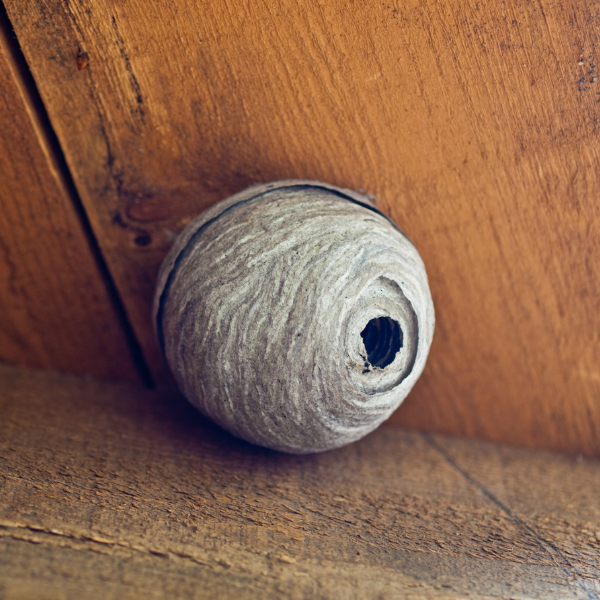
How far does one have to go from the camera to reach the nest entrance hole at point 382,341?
112 cm

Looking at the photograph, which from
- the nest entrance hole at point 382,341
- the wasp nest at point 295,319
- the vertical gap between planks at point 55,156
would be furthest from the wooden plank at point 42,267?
the nest entrance hole at point 382,341

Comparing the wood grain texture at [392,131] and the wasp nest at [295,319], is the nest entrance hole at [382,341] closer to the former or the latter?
the wasp nest at [295,319]

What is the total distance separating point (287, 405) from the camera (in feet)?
3.48

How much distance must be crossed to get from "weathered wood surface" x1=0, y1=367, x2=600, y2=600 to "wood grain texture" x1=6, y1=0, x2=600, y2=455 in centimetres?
28

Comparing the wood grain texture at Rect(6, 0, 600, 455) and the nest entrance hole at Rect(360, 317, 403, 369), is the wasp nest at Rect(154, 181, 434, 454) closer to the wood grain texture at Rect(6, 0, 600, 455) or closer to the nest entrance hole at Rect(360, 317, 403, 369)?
the nest entrance hole at Rect(360, 317, 403, 369)

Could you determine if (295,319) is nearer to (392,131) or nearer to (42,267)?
(392,131)

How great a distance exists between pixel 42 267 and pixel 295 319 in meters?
0.80

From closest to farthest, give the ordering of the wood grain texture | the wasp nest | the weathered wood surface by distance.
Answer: the weathered wood surface → the wasp nest → the wood grain texture

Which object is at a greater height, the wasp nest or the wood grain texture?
the wood grain texture

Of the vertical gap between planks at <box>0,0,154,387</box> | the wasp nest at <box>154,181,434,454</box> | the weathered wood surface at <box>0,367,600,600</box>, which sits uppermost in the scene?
the vertical gap between planks at <box>0,0,154,387</box>

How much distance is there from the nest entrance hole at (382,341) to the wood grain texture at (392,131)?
0.32 meters

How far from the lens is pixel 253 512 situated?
1.02 m

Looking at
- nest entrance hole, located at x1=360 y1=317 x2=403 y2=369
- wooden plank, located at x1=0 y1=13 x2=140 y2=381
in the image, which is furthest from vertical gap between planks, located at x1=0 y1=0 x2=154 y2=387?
nest entrance hole, located at x1=360 y1=317 x2=403 y2=369

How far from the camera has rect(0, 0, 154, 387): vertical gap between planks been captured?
3.98 feet
